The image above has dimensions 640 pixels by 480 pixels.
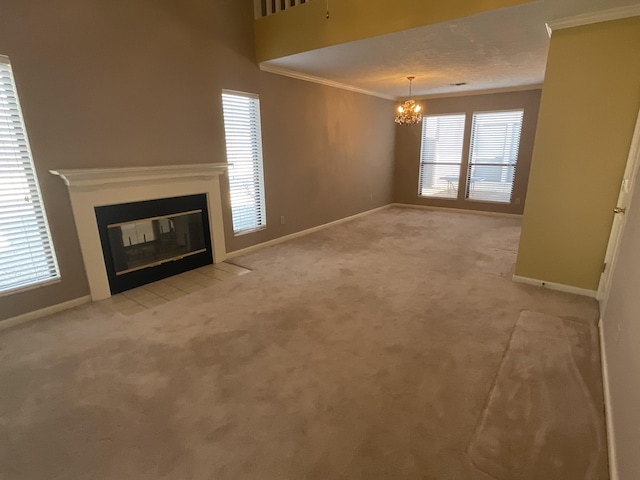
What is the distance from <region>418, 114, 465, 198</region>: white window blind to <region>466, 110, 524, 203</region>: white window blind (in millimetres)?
299

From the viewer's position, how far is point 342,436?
1704 millimetres

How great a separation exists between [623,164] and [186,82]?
4.32m

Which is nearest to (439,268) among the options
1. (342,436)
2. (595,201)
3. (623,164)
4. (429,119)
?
(595,201)

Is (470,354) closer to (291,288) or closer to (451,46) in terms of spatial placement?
(291,288)

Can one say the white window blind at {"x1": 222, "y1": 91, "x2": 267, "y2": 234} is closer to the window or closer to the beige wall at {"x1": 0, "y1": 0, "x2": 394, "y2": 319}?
the beige wall at {"x1": 0, "y1": 0, "x2": 394, "y2": 319}

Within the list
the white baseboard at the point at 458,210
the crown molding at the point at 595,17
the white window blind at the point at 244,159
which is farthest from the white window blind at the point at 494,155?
the white window blind at the point at 244,159

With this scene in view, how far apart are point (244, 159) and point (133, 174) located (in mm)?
1556

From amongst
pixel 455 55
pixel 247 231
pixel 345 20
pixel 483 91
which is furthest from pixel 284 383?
pixel 483 91

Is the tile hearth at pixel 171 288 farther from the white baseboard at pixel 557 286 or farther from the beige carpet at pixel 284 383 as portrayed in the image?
the white baseboard at pixel 557 286

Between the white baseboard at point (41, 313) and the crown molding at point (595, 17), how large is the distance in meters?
4.98

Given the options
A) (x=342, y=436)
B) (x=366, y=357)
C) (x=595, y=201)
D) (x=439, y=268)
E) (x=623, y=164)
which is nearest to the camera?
(x=342, y=436)

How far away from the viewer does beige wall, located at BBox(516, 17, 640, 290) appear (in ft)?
9.09

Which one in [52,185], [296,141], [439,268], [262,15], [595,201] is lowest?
[439,268]

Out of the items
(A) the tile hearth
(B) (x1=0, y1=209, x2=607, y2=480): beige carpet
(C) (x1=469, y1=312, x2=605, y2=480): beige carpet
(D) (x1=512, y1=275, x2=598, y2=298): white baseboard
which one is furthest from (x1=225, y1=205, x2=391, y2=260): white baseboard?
(C) (x1=469, y1=312, x2=605, y2=480): beige carpet
